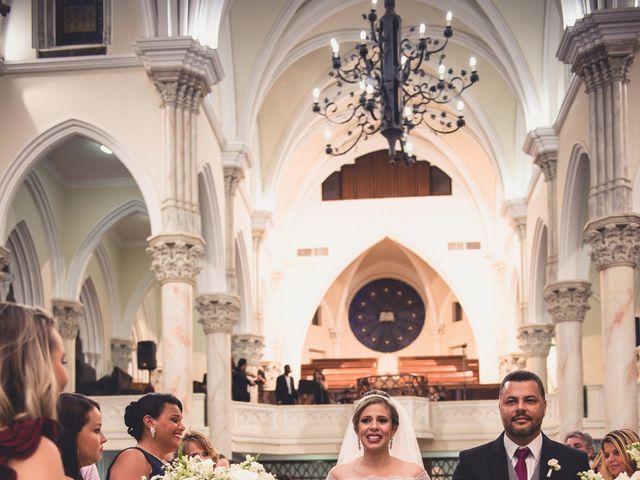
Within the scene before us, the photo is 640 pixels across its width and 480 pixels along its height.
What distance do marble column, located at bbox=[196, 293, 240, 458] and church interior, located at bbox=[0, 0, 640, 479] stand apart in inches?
1.9

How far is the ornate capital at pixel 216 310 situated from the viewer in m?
22.1

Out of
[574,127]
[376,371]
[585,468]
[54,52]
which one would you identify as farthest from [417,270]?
[585,468]

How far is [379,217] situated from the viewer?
1502 inches

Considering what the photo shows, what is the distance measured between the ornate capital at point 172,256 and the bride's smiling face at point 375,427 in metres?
11.6

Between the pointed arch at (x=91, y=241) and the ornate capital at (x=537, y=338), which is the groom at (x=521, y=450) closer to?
the pointed arch at (x=91, y=241)

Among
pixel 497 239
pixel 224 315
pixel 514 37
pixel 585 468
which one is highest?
pixel 514 37

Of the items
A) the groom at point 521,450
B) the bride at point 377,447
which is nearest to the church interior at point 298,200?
the bride at point 377,447

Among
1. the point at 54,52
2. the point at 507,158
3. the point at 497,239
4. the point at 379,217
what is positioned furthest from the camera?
the point at 379,217

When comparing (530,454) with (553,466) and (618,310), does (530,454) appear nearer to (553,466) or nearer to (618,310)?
(553,466)

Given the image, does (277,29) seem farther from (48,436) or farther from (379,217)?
(48,436)

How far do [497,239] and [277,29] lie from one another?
1413cm

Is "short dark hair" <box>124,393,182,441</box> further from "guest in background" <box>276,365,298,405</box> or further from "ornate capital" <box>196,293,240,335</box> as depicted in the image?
"guest in background" <box>276,365,298,405</box>

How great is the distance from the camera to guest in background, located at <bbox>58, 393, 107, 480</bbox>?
507cm

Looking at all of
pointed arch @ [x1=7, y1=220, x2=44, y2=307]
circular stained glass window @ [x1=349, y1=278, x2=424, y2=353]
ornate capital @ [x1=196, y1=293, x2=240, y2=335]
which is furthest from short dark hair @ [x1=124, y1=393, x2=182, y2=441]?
circular stained glass window @ [x1=349, y1=278, x2=424, y2=353]
